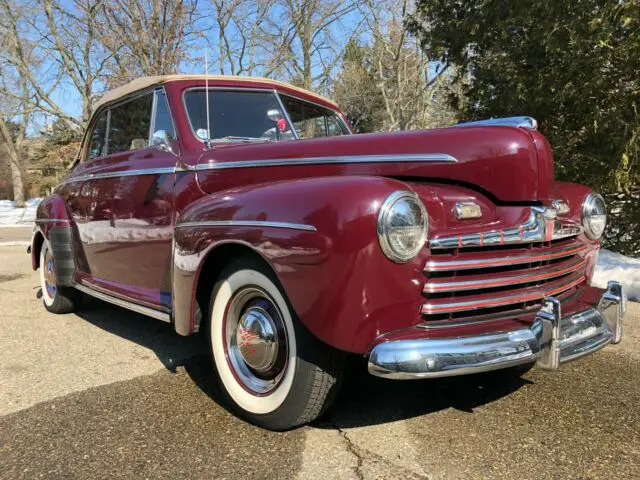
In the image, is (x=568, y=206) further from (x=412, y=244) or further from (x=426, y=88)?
(x=426, y=88)

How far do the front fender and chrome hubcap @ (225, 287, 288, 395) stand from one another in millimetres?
323

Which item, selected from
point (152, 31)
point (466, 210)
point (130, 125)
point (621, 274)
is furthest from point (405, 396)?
point (152, 31)

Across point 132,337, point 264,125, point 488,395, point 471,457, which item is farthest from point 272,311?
point 132,337

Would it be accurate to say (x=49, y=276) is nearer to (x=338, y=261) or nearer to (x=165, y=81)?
(x=165, y=81)

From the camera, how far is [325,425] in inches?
98.3

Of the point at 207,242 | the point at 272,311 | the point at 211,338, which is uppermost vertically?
the point at 207,242

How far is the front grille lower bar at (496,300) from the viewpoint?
Result: 2105mm

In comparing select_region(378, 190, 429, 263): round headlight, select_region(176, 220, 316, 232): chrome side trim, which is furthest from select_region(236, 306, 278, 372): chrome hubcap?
select_region(378, 190, 429, 263): round headlight

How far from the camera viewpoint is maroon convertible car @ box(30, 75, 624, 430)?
6.59ft

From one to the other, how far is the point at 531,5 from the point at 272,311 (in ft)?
20.1

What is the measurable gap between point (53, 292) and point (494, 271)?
4.18 metres

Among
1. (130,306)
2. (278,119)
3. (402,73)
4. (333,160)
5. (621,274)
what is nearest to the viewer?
(333,160)

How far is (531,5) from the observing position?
260 inches

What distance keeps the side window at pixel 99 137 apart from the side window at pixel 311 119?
172cm
